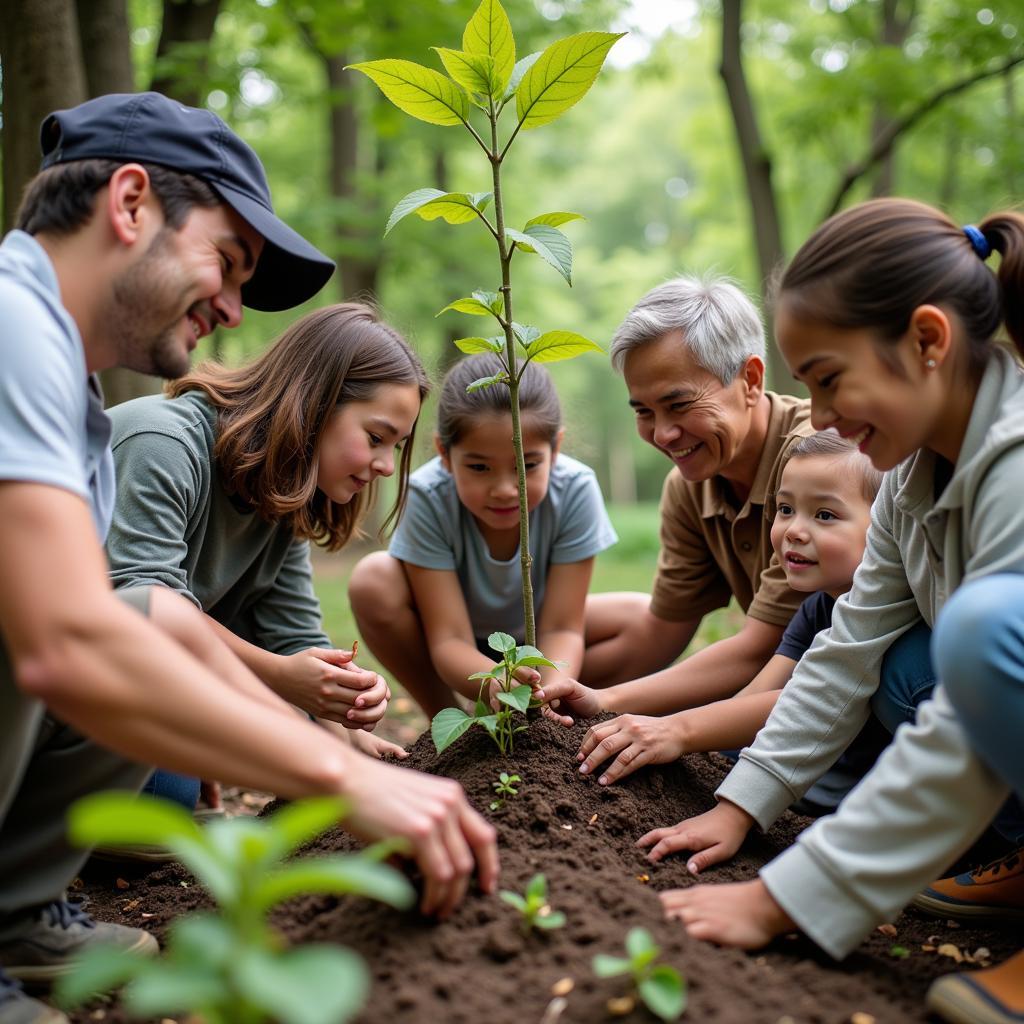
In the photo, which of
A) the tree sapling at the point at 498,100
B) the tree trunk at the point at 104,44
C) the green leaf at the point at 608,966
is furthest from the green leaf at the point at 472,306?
the tree trunk at the point at 104,44

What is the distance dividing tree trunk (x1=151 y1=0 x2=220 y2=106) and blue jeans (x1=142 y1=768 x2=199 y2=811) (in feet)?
13.7

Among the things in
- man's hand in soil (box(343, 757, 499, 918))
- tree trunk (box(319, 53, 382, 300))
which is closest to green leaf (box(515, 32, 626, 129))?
man's hand in soil (box(343, 757, 499, 918))

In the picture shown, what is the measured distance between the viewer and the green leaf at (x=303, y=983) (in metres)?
0.98

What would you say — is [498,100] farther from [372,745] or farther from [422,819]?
[372,745]

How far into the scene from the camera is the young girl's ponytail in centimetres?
187

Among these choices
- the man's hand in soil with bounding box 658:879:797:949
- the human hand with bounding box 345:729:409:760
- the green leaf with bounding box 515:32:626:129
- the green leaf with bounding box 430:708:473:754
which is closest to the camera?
the man's hand in soil with bounding box 658:879:797:949

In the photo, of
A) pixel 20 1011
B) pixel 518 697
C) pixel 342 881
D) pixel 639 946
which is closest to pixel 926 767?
pixel 639 946

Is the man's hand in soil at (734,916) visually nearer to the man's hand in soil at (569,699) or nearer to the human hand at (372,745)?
the man's hand in soil at (569,699)

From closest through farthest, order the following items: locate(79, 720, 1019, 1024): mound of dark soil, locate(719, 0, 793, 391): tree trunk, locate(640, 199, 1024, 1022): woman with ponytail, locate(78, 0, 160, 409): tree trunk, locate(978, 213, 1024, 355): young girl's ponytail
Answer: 1. locate(79, 720, 1019, 1024): mound of dark soil
2. locate(640, 199, 1024, 1022): woman with ponytail
3. locate(978, 213, 1024, 355): young girl's ponytail
4. locate(78, 0, 160, 409): tree trunk
5. locate(719, 0, 793, 391): tree trunk

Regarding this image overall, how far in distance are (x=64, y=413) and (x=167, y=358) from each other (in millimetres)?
325

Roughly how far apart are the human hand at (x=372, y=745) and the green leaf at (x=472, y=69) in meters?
1.72

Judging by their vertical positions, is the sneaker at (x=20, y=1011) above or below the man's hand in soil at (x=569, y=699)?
above

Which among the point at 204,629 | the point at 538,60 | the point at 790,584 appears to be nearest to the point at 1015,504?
the point at 790,584

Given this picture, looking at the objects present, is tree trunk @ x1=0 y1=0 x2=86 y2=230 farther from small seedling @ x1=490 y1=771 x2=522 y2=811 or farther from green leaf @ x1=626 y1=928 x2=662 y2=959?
green leaf @ x1=626 y1=928 x2=662 y2=959
